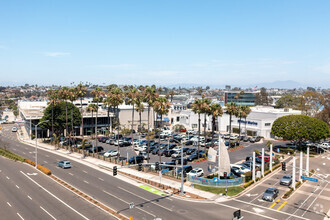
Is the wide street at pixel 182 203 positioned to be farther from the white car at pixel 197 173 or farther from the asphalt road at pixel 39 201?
the white car at pixel 197 173

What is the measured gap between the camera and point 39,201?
36375 mm

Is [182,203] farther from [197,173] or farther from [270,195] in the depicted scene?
[270,195]

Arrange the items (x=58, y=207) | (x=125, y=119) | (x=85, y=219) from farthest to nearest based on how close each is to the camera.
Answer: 1. (x=125, y=119)
2. (x=58, y=207)
3. (x=85, y=219)

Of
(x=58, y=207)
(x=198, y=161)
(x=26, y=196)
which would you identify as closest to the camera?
(x=58, y=207)

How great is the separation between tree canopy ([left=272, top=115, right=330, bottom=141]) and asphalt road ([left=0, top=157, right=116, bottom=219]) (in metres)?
54.7

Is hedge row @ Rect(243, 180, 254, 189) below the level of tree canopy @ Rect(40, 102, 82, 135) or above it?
below

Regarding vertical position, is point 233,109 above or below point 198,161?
above

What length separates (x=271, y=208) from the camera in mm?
36031

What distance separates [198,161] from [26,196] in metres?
34.7

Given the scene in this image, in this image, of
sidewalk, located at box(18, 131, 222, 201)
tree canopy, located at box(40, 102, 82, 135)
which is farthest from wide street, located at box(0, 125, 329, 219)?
tree canopy, located at box(40, 102, 82, 135)

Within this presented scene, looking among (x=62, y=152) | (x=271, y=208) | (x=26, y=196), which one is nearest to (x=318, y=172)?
(x=271, y=208)

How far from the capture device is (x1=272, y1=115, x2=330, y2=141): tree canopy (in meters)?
68.2

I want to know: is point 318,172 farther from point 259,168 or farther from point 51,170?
point 51,170

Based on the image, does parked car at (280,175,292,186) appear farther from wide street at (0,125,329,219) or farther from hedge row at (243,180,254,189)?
hedge row at (243,180,254,189)
